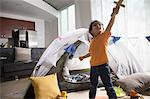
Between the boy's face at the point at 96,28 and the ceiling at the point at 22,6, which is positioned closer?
the boy's face at the point at 96,28

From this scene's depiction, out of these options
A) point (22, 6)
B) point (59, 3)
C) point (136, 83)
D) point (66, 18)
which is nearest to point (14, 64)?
point (22, 6)

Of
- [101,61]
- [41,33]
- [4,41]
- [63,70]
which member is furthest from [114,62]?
[41,33]

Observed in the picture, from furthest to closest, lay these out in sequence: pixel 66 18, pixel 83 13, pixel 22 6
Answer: pixel 66 18 < pixel 22 6 < pixel 83 13

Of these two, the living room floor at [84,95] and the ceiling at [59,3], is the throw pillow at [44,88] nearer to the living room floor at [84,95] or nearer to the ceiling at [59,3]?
the living room floor at [84,95]

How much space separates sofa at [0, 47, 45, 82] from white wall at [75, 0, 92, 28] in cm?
125

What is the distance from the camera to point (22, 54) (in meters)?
4.23

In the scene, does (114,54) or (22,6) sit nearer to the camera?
(114,54)

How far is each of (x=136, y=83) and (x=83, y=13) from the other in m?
2.18

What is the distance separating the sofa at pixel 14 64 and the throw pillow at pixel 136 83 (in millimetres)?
1908

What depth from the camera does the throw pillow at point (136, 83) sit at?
2328 mm

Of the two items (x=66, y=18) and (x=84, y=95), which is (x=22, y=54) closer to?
(x=84, y=95)

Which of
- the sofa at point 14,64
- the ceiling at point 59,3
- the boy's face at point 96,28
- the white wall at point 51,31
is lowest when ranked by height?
the sofa at point 14,64

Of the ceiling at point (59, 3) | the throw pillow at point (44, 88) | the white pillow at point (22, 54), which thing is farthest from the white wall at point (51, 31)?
the throw pillow at point (44, 88)

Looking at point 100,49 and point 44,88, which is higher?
point 100,49
